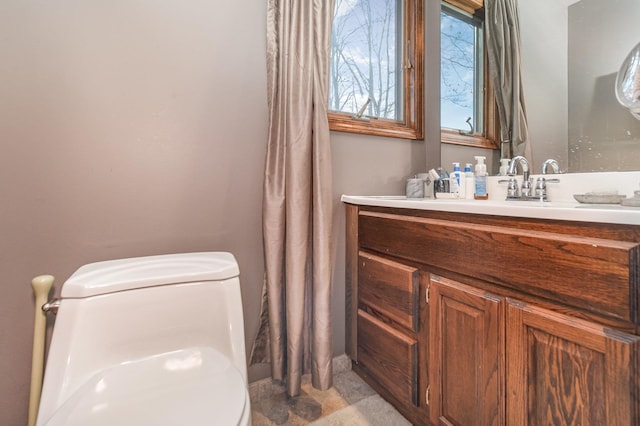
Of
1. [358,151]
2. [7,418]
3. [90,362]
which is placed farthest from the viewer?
[358,151]

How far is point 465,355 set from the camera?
2.78ft

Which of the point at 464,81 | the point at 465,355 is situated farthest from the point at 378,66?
the point at 465,355

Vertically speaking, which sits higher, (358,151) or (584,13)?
(584,13)

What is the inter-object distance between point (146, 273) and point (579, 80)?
1.66m

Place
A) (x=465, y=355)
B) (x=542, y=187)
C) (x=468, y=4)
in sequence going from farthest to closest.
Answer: (x=468, y=4) → (x=542, y=187) → (x=465, y=355)

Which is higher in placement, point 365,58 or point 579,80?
point 365,58

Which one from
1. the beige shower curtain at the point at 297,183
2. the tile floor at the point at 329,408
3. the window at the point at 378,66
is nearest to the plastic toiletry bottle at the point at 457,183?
the window at the point at 378,66

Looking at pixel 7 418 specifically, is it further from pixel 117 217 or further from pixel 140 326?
pixel 117 217

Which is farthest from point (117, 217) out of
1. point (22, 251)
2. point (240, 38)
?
point (240, 38)

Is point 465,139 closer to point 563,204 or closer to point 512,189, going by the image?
point 512,189

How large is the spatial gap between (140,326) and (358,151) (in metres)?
1.15

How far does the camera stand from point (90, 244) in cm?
97

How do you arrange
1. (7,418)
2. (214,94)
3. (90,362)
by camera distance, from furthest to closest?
(214,94) < (7,418) < (90,362)

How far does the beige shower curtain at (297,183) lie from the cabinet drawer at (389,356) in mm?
188
